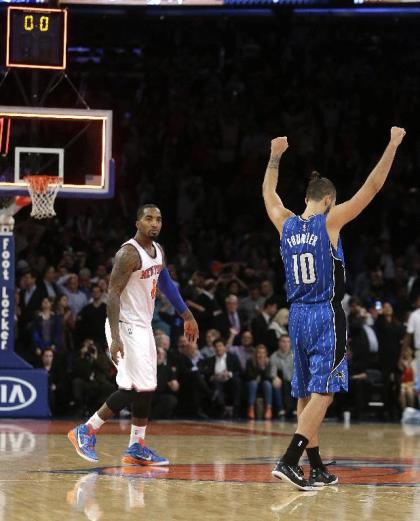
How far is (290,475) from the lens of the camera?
8117mm

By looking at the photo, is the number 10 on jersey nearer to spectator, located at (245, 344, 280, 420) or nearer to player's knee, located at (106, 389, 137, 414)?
player's knee, located at (106, 389, 137, 414)

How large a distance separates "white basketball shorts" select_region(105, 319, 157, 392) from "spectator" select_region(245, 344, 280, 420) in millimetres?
7861

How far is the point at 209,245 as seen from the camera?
22234 millimetres

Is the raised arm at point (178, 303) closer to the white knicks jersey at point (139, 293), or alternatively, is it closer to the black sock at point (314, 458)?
the white knicks jersey at point (139, 293)

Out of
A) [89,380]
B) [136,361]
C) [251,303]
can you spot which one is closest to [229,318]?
[251,303]

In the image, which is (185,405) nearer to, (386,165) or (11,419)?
(11,419)

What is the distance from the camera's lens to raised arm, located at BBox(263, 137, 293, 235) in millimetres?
8859

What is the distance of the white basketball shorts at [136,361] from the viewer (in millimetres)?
9859

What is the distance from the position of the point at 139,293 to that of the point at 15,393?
6.57 meters

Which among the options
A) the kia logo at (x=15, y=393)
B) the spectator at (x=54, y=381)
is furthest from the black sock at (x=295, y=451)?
the spectator at (x=54, y=381)

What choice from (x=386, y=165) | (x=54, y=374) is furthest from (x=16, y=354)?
(x=386, y=165)

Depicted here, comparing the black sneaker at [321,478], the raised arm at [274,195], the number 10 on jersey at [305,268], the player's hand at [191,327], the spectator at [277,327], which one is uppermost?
the raised arm at [274,195]

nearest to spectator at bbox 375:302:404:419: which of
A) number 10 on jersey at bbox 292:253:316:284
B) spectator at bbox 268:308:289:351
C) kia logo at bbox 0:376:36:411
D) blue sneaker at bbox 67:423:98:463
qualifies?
spectator at bbox 268:308:289:351

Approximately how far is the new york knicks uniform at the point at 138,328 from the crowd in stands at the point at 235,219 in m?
6.95
